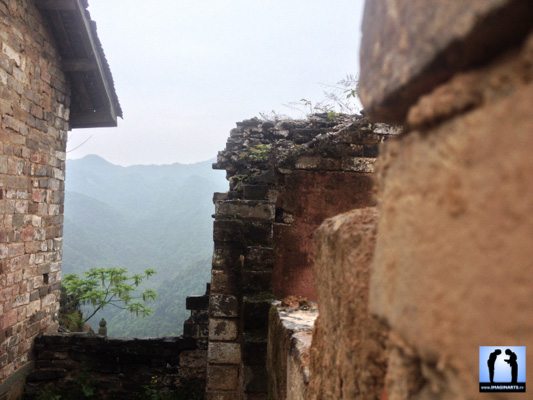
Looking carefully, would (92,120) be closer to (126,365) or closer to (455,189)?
(126,365)

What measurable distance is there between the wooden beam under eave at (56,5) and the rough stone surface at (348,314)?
595 cm

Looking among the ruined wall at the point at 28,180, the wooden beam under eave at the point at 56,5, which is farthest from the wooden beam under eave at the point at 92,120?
the wooden beam under eave at the point at 56,5

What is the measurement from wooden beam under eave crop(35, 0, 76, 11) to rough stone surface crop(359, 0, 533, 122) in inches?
242

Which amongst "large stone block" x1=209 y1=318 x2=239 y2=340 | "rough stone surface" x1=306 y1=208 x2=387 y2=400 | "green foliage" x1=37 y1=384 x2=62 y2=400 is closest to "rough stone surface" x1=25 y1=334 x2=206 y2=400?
"green foliage" x1=37 y1=384 x2=62 y2=400

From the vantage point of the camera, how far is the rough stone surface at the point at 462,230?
36 cm

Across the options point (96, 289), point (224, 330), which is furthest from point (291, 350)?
point (96, 289)

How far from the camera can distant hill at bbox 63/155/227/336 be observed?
31750mm

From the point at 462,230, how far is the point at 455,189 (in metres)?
0.04

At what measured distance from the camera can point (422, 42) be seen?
0.46m

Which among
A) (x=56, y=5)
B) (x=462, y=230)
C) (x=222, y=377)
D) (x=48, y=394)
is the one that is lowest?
(x=48, y=394)

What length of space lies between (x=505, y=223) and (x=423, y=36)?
0.72 feet

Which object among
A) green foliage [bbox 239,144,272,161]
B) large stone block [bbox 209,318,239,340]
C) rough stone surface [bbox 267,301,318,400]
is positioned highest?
green foliage [bbox 239,144,272,161]

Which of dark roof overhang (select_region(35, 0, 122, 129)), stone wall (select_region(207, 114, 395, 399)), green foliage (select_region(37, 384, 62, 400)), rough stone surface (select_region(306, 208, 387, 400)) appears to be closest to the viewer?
rough stone surface (select_region(306, 208, 387, 400))

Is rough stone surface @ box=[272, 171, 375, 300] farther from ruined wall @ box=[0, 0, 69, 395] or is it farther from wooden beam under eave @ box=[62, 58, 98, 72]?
wooden beam under eave @ box=[62, 58, 98, 72]
